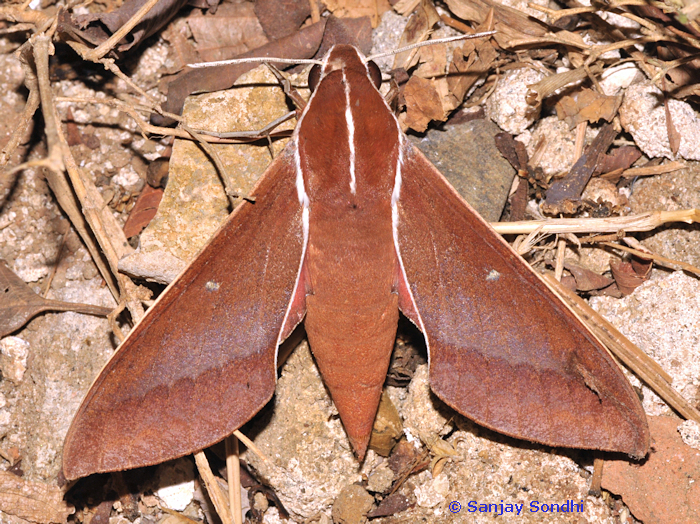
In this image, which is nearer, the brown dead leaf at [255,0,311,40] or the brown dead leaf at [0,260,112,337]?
the brown dead leaf at [0,260,112,337]

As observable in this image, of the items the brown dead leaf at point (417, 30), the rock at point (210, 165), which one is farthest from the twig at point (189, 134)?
the brown dead leaf at point (417, 30)

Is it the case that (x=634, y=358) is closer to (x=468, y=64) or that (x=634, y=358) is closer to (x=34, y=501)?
(x=468, y=64)

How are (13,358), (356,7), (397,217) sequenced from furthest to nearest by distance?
1. (356,7)
2. (13,358)
3. (397,217)

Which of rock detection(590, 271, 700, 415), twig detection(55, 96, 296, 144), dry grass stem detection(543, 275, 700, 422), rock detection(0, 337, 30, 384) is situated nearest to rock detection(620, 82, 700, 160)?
rock detection(590, 271, 700, 415)

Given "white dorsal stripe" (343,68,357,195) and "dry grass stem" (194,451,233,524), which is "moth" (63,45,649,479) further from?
"dry grass stem" (194,451,233,524)

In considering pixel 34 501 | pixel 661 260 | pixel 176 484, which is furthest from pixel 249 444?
pixel 661 260

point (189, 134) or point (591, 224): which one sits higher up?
point (189, 134)

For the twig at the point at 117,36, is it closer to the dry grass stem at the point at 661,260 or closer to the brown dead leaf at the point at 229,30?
the brown dead leaf at the point at 229,30
